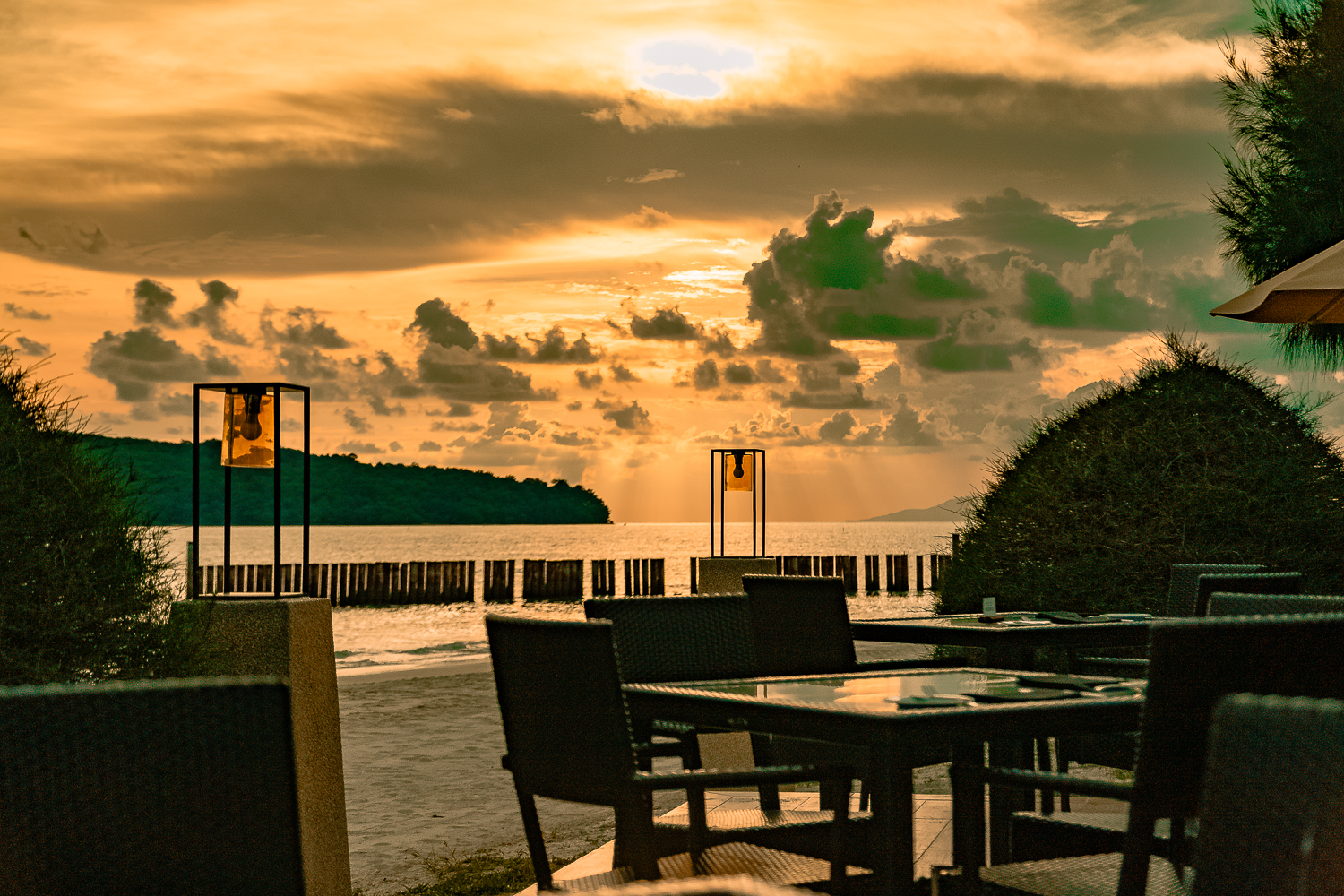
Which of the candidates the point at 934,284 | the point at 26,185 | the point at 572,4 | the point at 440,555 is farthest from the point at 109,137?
the point at 440,555

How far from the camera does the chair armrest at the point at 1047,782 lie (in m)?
1.94

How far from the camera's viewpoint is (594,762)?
84.1 inches

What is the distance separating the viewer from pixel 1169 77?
10805mm

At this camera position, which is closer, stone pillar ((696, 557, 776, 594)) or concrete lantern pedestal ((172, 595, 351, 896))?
concrete lantern pedestal ((172, 595, 351, 896))

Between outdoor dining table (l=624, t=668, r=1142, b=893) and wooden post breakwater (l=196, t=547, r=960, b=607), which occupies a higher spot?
outdoor dining table (l=624, t=668, r=1142, b=893)

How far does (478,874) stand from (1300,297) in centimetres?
405

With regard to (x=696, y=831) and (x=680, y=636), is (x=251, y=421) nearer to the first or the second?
(x=680, y=636)

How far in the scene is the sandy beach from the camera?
452 cm

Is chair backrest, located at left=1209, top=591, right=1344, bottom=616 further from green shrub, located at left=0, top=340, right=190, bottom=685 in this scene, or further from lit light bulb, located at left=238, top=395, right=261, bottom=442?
lit light bulb, located at left=238, top=395, right=261, bottom=442

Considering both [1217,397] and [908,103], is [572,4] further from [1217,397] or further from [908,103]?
[1217,397]

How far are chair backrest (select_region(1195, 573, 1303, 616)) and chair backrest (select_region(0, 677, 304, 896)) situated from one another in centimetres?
343

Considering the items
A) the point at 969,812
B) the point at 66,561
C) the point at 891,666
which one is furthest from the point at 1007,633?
the point at 66,561

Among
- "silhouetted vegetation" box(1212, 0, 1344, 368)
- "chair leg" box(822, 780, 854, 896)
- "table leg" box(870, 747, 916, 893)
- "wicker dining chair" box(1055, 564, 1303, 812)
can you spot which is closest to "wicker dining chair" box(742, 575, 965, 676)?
"wicker dining chair" box(1055, 564, 1303, 812)

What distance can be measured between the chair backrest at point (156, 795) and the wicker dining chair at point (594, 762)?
3.05 feet
